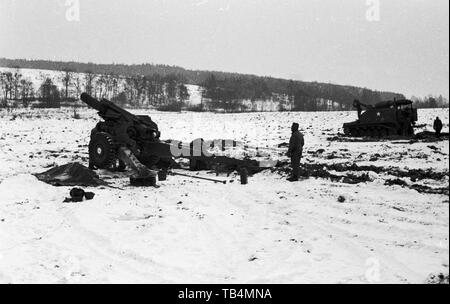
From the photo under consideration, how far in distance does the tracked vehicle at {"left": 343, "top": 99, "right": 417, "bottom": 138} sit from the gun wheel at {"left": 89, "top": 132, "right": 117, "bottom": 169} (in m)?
17.5

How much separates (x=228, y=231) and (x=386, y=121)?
20.6 meters

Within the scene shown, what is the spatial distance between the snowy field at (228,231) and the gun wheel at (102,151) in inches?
16.5

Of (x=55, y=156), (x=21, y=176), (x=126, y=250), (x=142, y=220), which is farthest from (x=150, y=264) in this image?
(x=55, y=156)

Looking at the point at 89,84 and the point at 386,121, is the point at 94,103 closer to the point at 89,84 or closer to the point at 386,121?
the point at 386,121

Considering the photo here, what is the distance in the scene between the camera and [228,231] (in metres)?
6.70

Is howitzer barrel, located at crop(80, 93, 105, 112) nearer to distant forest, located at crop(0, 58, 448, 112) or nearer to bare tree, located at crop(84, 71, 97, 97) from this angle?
distant forest, located at crop(0, 58, 448, 112)

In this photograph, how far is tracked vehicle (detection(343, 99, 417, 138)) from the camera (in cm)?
2430

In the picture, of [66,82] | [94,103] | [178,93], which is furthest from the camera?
[178,93]

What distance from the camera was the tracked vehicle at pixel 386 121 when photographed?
2430 centimetres

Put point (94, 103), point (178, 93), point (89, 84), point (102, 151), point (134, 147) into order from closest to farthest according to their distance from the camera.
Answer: point (102, 151) → point (134, 147) → point (94, 103) → point (89, 84) → point (178, 93)

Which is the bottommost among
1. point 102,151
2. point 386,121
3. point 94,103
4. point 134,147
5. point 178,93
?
point 102,151

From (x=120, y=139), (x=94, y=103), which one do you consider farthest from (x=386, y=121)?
(x=94, y=103)

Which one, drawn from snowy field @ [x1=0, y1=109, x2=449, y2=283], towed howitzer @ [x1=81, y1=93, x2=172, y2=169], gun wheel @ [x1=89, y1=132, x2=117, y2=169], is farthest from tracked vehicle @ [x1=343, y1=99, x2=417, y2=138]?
gun wheel @ [x1=89, y1=132, x2=117, y2=169]

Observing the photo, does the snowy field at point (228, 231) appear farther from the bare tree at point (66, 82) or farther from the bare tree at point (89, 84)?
the bare tree at point (89, 84)
